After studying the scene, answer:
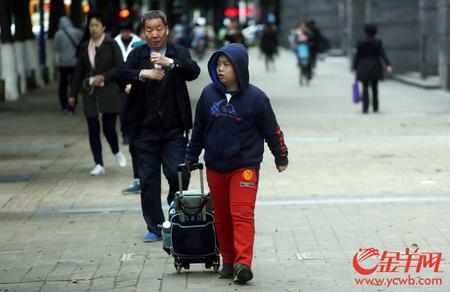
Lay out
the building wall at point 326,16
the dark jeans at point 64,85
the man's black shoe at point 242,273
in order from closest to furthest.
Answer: the man's black shoe at point 242,273
the dark jeans at point 64,85
the building wall at point 326,16

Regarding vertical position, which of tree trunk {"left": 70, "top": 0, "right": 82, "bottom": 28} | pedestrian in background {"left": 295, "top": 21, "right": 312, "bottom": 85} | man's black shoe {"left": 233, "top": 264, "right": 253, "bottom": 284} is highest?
man's black shoe {"left": 233, "top": 264, "right": 253, "bottom": 284}

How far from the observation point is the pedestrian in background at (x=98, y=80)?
12.3 meters

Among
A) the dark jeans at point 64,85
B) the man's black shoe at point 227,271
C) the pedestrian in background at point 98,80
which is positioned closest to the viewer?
the man's black shoe at point 227,271

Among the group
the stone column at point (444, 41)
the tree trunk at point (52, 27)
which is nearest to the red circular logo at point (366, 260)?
the stone column at point (444, 41)

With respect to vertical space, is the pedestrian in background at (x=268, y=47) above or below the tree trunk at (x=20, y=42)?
below

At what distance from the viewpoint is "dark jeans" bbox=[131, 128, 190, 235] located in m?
9.05

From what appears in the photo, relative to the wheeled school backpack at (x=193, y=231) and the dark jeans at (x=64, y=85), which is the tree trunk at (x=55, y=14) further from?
the wheeled school backpack at (x=193, y=231)

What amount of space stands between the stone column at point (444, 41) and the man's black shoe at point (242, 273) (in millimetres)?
19022

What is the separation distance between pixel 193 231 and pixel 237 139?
70 cm

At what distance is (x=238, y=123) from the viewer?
765 cm

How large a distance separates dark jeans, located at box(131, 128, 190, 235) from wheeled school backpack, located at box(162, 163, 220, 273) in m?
1.01

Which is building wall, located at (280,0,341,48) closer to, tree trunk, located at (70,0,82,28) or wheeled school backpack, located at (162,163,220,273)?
tree trunk, located at (70,0,82,28)

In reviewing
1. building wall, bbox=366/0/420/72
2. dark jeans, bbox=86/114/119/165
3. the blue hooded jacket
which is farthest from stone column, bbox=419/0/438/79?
the blue hooded jacket

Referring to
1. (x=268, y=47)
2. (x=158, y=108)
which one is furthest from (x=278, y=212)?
(x=268, y=47)
